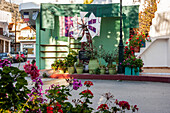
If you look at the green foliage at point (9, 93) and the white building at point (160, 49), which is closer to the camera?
the green foliage at point (9, 93)

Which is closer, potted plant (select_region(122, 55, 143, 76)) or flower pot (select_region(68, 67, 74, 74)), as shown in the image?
potted plant (select_region(122, 55, 143, 76))

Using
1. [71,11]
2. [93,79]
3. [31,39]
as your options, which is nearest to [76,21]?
[71,11]

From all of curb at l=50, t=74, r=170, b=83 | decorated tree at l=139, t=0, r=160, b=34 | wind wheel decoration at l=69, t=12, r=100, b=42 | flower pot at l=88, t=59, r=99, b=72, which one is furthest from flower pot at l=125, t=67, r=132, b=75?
decorated tree at l=139, t=0, r=160, b=34

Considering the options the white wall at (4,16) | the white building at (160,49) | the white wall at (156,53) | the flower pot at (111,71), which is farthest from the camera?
the white wall at (4,16)

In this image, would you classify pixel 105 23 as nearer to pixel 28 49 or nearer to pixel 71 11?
pixel 71 11

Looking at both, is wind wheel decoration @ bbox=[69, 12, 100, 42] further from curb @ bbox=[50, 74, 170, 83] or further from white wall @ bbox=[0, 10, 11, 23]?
white wall @ bbox=[0, 10, 11, 23]

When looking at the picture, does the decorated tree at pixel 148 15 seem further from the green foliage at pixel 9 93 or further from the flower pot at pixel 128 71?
the green foliage at pixel 9 93

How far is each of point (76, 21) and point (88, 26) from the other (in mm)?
795

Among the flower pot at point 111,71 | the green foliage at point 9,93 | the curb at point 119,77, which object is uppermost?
the green foliage at point 9,93

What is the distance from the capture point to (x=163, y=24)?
49.3ft

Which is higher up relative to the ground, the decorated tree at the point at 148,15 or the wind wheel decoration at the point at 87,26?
the decorated tree at the point at 148,15

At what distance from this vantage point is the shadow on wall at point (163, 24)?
14593 millimetres

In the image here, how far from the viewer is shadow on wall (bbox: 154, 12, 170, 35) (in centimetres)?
1459

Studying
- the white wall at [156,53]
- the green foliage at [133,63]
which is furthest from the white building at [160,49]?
the green foliage at [133,63]
